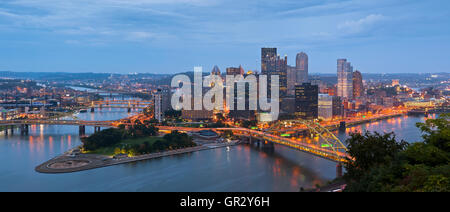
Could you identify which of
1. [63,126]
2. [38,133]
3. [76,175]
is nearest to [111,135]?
[76,175]

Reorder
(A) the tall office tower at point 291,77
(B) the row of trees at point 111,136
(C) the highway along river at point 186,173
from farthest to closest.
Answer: (A) the tall office tower at point 291,77, (B) the row of trees at point 111,136, (C) the highway along river at point 186,173

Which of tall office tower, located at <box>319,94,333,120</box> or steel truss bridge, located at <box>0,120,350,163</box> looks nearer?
steel truss bridge, located at <box>0,120,350,163</box>

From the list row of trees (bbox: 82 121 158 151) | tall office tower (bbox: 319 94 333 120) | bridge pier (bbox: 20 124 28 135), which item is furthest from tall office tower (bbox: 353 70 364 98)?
bridge pier (bbox: 20 124 28 135)

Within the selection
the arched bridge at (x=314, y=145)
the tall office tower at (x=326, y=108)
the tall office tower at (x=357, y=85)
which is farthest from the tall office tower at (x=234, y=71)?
the arched bridge at (x=314, y=145)

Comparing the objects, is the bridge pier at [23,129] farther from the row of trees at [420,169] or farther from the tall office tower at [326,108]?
the tall office tower at [326,108]

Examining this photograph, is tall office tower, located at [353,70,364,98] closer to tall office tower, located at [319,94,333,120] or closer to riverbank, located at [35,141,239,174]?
tall office tower, located at [319,94,333,120]

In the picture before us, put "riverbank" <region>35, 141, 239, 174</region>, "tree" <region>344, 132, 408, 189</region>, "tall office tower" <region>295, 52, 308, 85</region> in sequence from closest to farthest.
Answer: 1. "tree" <region>344, 132, 408, 189</region>
2. "riverbank" <region>35, 141, 239, 174</region>
3. "tall office tower" <region>295, 52, 308, 85</region>
